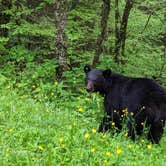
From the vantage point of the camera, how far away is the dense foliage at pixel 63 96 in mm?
4879

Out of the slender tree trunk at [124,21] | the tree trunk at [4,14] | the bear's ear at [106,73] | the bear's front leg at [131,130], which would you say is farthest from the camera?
the slender tree trunk at [124,21]

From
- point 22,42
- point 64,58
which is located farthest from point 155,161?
point 22,42

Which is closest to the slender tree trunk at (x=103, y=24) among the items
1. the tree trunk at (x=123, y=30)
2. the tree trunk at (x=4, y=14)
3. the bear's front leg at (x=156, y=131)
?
the tree trunk at (x=123, y=30)

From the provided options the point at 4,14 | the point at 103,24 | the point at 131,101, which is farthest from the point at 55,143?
the point at 4,14

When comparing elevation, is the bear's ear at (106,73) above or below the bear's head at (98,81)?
above

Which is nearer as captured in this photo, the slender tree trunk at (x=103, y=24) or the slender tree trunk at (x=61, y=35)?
the slender tree trunk at (x=61, y=35)

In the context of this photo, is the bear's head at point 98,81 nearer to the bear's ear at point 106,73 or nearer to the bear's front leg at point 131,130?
the bear's ear at point 106,73

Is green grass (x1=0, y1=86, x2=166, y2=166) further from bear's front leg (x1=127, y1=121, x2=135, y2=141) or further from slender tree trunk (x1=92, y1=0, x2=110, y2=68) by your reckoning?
slender tree trunk (x1=92, y1=0, x2=110, y2=68)

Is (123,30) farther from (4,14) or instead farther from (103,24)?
(4,14)

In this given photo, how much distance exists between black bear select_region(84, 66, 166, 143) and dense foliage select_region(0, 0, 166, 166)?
342 millimetres

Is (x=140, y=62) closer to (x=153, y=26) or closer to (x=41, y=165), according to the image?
(x=153, y=26)

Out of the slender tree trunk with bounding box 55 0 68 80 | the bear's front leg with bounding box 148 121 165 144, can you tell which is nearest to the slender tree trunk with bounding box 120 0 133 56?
the slender tree trunk with bounding box 55 0 68 80

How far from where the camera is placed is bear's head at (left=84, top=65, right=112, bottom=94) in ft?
25.1

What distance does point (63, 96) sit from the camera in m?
8.98
